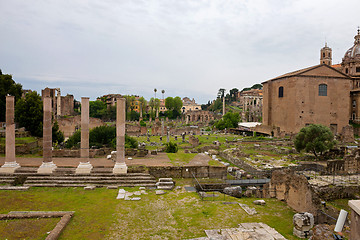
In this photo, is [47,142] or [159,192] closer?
[159,192]

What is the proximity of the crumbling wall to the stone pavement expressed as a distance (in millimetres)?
2971

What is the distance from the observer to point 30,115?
23141 millimetres

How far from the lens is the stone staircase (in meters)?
12.6

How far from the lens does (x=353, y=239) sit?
9.75 feet

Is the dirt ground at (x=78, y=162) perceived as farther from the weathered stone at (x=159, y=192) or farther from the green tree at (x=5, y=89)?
the green tree at (x=5, y=89)

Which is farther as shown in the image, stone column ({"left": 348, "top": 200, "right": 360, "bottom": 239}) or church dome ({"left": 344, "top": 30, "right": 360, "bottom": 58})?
church dome ({"left": 344, "top": 30, "right": 360, "bottom": 58})

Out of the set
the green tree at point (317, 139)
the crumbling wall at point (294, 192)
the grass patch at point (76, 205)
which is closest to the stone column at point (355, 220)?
the grass patch at point (76, 205)

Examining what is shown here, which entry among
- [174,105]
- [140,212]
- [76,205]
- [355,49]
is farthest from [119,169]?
[174,105]

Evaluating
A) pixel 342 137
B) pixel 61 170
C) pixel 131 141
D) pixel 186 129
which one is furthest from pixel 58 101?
pixel 342 137

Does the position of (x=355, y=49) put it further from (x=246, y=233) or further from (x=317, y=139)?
(x=246, y=233)

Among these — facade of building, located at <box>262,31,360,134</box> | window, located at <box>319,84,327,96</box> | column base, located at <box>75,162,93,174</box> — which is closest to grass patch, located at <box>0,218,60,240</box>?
column base, located at <box>75,162,93,174</box>

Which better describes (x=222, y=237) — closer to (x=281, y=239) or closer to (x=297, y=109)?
(x=281, y=239)

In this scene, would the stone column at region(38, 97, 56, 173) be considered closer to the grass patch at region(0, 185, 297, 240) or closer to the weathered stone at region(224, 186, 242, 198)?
the grass patch at region(0, 185, 297, 240)

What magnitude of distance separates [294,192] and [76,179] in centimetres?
1132
